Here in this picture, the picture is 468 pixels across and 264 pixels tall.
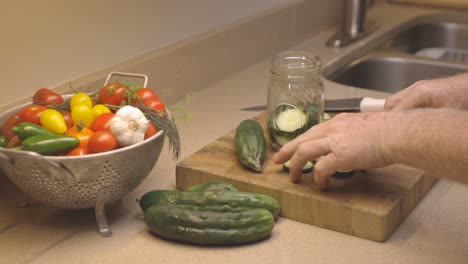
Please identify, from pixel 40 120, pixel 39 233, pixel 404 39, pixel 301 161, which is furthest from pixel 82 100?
pixel 404 39

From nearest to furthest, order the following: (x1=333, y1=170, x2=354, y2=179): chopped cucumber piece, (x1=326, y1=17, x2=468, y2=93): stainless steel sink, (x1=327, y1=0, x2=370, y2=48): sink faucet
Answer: (x1=333, y1=170, x2=354, y2=179): chopped cucumber piece
(x1=326, y1=17, x2=468, y2=93): stainless steel sink
(x1=327, y1=0, x2=370, y2=48): sink faucet

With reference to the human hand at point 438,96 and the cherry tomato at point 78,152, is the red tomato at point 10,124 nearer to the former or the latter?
the cherry tomato at point 78,152

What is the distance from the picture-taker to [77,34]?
1.41 metres

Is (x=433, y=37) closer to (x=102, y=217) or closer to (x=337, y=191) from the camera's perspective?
(x=337, y=191)

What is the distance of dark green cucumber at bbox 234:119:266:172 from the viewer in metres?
1.21

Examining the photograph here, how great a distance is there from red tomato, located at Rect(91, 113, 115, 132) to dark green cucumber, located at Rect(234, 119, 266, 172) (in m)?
0.29

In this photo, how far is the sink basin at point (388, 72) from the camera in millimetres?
2033

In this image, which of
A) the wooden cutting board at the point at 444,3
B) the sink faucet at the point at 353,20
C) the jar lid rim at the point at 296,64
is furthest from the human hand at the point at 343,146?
the wooden cutting board at the point at 444,3

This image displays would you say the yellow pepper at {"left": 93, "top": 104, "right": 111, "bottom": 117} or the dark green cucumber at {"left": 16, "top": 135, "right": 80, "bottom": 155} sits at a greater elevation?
the yellow pepper at {"left": 93, "top": 104, "right": 111, "bottom": 117}

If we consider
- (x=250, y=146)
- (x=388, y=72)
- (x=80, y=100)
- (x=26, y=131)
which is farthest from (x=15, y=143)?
(x=388, y=72)

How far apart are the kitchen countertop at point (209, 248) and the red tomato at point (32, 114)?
193mm

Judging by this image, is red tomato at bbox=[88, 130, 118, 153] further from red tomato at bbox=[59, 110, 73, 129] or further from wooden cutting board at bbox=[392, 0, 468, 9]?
wooden cutting board at bbox=[392, 0, 468, 9]

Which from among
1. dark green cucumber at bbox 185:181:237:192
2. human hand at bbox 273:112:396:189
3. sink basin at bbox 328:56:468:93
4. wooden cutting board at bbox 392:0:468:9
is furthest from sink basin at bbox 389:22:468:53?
dark green cucumber at bbox 185:181:237:192

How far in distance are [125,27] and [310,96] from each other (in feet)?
1.66
